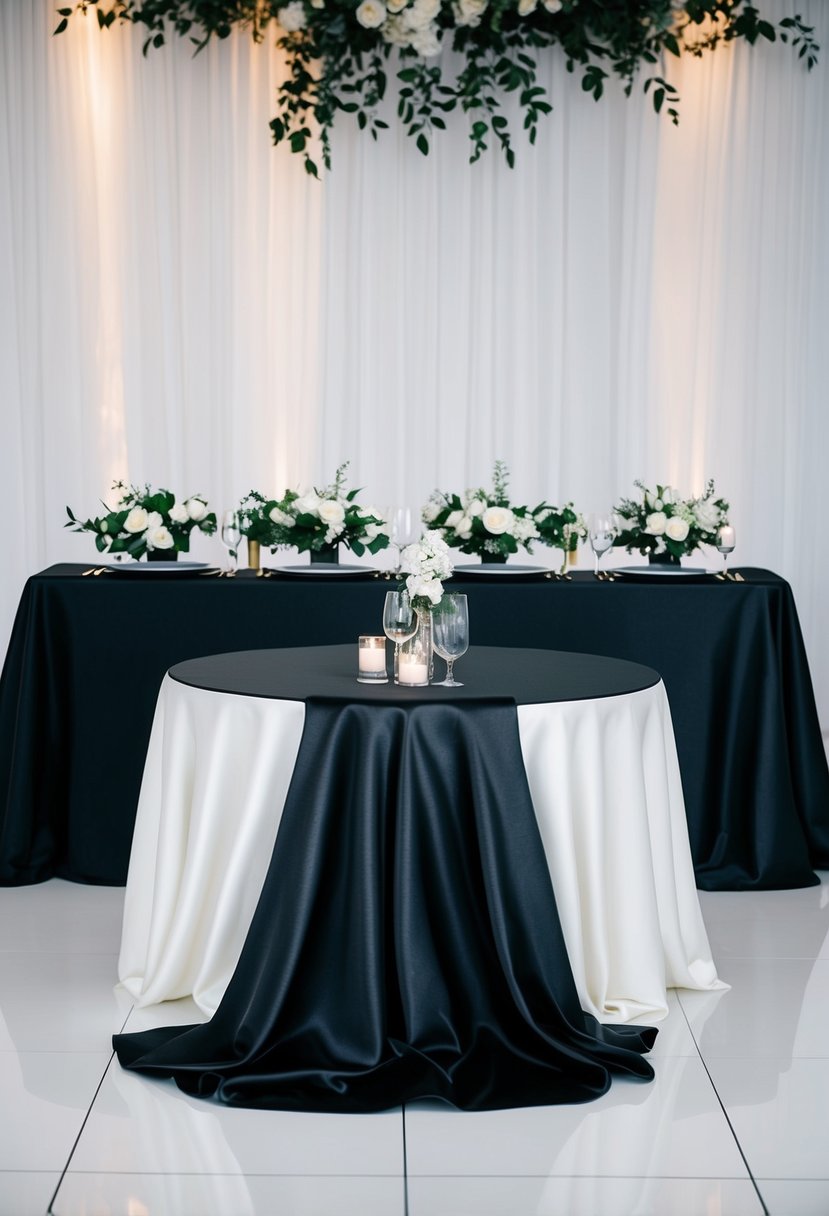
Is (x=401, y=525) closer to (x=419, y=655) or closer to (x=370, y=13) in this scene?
(x=419, y=655)

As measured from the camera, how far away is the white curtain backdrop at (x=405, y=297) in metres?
5.90

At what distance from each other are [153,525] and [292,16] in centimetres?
264

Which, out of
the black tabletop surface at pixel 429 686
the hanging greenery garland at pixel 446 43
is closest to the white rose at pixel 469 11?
Result: the hanging greenery garland at pixel 446 43

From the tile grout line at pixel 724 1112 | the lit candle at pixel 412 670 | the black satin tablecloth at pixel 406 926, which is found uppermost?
the lit candle at pixel 412 670

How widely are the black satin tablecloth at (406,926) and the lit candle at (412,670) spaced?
6.7 inches

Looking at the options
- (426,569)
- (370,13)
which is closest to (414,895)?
(426,569)

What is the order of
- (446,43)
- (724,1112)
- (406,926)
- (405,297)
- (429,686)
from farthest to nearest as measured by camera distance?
(405,297) < (446,43) < (429,686) < (406,926) < (724,1112)

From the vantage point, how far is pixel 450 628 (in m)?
2.78

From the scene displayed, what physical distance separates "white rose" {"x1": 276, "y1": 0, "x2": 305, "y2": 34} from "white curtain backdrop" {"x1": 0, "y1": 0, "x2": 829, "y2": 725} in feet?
1.01

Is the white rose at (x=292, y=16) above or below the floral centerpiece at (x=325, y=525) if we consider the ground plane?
above

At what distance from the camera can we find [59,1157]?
2.24 meters

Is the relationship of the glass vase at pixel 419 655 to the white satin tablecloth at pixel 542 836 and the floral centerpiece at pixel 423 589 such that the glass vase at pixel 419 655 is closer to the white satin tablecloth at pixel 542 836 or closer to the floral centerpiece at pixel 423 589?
the floral centerpiece at pixel 423 589

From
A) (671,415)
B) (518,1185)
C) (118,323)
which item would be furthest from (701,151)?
(518,1185)

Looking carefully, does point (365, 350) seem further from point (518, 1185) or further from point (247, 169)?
point (518, 1185)
